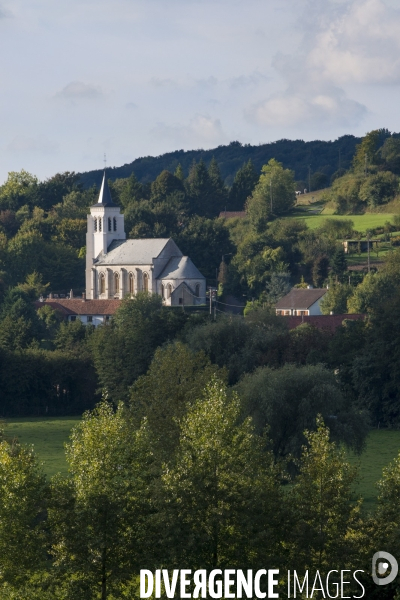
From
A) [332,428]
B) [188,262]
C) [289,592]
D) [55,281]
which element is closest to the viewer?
[289,592]

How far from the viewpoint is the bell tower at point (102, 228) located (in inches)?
4176

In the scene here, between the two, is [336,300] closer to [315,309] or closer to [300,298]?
[315,309]

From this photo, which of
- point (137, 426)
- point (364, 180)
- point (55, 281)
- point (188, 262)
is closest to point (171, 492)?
point (137, 426)

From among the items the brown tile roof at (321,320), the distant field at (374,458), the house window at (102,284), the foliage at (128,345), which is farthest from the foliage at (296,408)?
the house window at (102,284)

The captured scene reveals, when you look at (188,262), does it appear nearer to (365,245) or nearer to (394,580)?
(365,245)

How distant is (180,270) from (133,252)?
7666 millimetres

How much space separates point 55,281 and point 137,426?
229 ft

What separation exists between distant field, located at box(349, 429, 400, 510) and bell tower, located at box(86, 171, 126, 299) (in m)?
52.2

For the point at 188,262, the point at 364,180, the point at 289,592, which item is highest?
the point at 364,180

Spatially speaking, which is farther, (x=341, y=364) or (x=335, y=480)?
(x=341, y=364)

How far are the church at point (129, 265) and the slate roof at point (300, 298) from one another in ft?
36.5

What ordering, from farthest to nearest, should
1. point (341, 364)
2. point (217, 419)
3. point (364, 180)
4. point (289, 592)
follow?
point (364, 180) → point (341, 364) → point (217, 419) → point (289, 592)

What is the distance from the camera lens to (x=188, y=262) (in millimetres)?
98000

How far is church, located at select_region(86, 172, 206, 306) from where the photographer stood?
97.1 meters
